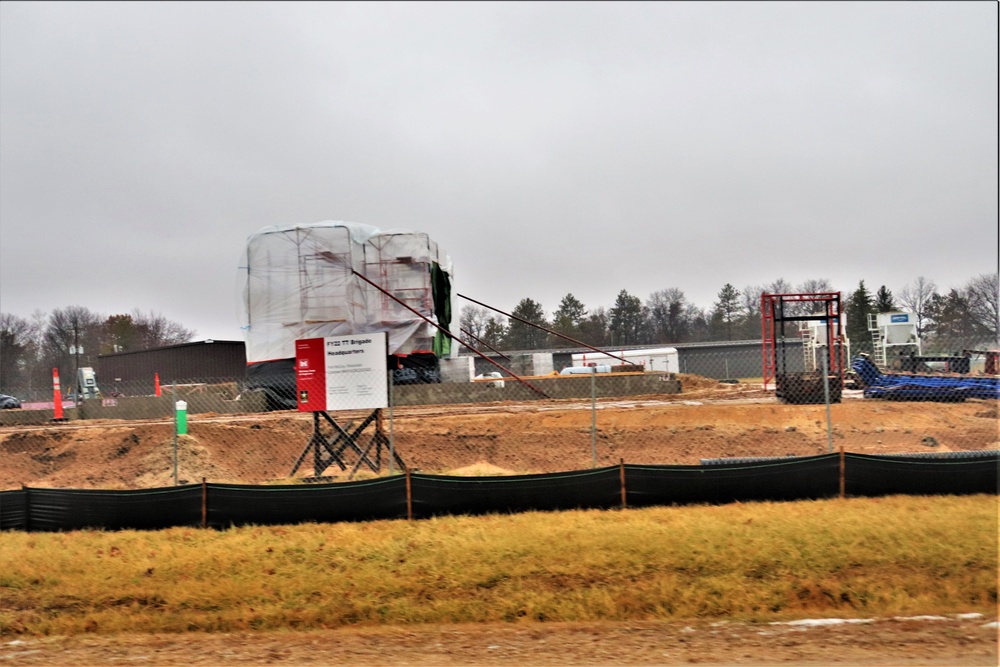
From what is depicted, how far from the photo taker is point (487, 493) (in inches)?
359

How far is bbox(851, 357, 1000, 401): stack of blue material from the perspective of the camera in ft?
65.0

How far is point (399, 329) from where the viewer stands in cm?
2527

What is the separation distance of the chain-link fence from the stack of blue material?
5cm

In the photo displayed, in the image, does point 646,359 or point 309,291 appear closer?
point 309,291

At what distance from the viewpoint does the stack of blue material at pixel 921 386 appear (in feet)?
65.0

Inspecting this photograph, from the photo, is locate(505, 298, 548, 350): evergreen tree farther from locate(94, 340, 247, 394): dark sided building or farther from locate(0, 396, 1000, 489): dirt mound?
locate(0, 396, 1000, 489): dirt mound

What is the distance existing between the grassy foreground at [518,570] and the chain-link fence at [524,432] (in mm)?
4096

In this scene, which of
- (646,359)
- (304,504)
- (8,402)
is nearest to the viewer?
(304,504)

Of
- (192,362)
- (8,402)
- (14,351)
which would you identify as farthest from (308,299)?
(14,351)

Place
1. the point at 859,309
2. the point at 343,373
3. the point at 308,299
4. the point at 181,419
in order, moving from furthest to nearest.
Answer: the point at 859,309, the point at 308,299, the point at 181,419, the point at 343,373

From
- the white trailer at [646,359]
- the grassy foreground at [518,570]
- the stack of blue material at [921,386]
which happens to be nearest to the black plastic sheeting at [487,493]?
the grassy foreground at [518,570]

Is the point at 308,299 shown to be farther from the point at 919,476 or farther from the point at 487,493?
the point at 919,476

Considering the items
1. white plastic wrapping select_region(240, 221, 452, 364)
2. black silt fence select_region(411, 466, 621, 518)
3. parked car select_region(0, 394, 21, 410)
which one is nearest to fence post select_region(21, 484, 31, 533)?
black silt fence select_region(411, 466, 621, 518)

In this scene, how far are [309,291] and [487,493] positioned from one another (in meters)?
15.6
